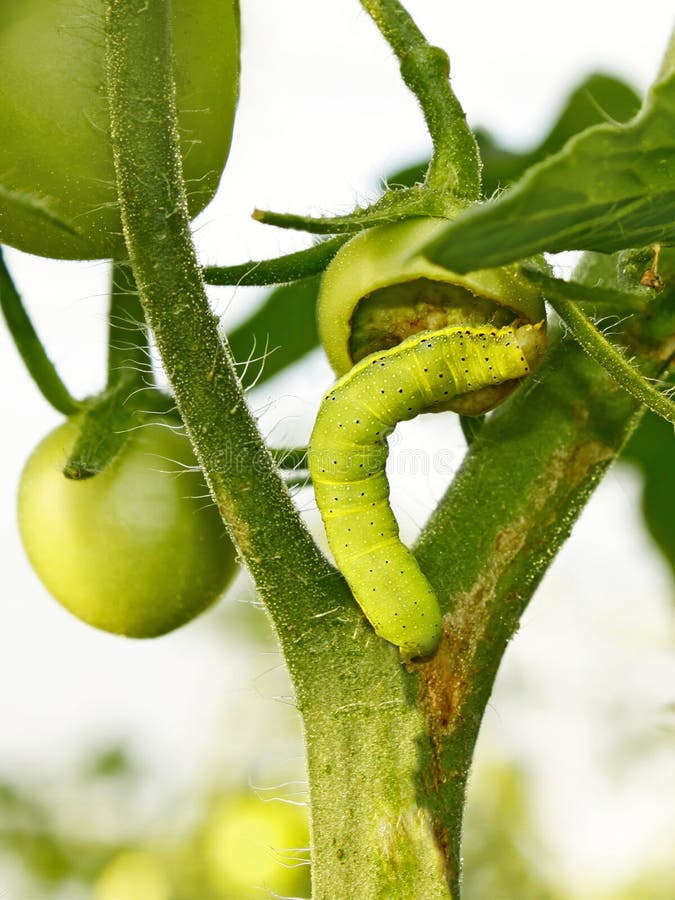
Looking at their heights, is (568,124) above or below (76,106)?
above

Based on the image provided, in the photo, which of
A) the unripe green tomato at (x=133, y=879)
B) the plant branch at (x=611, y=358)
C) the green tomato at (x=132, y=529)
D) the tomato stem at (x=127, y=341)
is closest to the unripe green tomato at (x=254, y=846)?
the unripe green tomato at (x=133, y=879)

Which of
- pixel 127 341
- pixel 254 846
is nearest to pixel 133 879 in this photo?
pixel 254 846

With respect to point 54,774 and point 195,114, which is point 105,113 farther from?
point 54,774

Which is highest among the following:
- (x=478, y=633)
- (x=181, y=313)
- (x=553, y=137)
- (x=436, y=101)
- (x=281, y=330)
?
(x=553, y=137)

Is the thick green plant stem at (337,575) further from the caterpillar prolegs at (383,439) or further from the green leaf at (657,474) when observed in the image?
the green leaf at (657,474)

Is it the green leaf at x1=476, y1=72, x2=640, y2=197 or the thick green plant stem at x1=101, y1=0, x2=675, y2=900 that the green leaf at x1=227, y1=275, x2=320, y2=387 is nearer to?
the green leaf at x1=476, y1=72, x2=640, y2=197

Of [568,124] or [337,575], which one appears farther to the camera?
[568,124]

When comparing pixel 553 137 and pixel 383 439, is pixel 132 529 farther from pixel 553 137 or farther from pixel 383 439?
pixel 553 137
